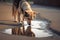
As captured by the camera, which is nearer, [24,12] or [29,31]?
[29,31]

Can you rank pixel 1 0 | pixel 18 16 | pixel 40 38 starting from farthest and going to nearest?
1. pixel 1 0
2. pixel 18 16
3. pixel 40 38

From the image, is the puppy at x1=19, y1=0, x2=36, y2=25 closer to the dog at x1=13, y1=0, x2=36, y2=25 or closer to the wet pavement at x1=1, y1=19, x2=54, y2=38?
the dog at x1=13, y1=0, x2=36, y2=25

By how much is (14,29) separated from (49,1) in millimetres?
6771

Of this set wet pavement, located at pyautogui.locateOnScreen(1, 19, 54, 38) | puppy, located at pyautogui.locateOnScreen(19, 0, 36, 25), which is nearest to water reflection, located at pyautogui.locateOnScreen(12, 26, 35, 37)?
wet pavement, located at pyautogui.locateOnScreen(1, 19, 54, 38)

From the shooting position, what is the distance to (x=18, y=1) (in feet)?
19.7

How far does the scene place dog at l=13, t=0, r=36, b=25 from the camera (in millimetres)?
5164

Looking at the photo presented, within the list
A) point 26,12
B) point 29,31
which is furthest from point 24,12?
point 29,31

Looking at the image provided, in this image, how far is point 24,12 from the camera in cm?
537

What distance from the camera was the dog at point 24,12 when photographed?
5.16 m

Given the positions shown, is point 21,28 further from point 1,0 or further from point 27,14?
point 1,0

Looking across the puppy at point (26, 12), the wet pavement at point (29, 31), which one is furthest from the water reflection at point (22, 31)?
the puppy at point (26, 12)

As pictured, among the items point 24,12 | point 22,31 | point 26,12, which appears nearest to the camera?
point 22,31

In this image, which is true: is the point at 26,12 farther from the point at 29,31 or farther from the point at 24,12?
the point at 29,31

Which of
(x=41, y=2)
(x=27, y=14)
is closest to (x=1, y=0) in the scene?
(x=41, y=2)
